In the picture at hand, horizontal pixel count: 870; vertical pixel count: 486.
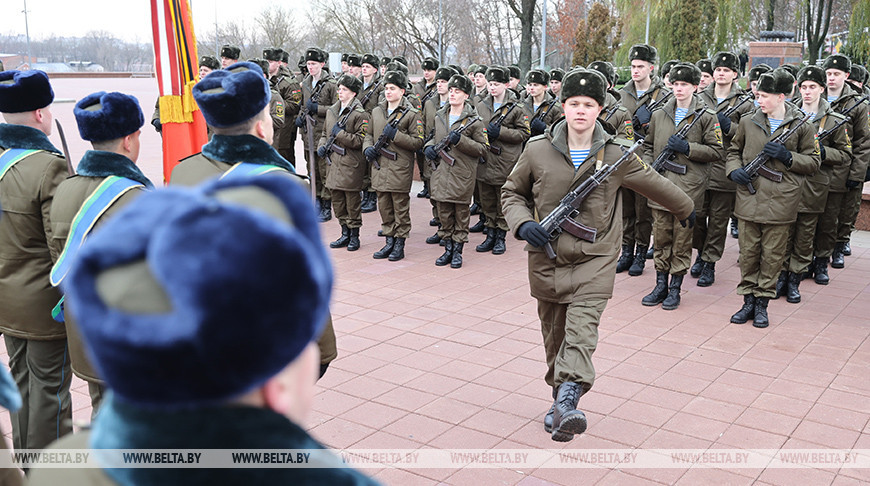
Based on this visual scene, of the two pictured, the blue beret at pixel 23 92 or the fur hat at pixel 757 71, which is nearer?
the blue beret at pixel 23 92

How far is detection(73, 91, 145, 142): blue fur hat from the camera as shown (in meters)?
3.66

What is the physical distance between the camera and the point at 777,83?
22.6 ft

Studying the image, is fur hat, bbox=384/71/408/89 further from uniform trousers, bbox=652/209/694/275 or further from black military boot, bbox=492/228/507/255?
uniform trousers, bbox=652/209/694/275

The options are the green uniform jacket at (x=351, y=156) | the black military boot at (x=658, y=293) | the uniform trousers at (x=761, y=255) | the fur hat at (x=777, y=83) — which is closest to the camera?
the fur hat at (x=777, y=83)

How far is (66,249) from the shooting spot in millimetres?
3553

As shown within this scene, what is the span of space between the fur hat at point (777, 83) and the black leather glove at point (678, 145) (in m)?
0.85

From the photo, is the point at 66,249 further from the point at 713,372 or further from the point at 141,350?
the point at 713,372

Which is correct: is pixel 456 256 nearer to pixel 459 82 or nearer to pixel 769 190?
pixel 459 82

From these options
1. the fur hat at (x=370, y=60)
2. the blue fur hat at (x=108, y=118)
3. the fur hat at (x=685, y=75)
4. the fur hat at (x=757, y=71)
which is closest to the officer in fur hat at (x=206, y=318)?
the blue fur hat at (x=108, y=118)

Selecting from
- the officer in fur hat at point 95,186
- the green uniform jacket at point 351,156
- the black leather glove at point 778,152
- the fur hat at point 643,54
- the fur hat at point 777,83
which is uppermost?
the fur hat at point 643,54

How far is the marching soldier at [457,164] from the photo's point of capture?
9109 mm

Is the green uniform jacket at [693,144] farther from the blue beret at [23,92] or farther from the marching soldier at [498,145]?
Result: the blue beret at [23,92]

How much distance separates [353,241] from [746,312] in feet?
14.6

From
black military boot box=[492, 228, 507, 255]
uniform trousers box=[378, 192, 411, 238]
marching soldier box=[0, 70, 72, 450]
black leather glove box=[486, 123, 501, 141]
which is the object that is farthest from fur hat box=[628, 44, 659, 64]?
marching soldier box=[0, 70, 72, 450]
